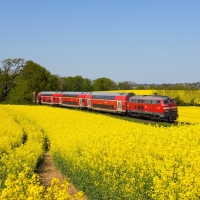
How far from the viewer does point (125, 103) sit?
4997 centimetres

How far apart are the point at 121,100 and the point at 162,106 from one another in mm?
11194

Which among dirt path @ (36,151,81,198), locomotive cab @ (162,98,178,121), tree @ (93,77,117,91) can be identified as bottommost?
dirt path @ (36,151,81,198)

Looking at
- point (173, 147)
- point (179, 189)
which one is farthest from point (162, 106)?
point (179, 189)

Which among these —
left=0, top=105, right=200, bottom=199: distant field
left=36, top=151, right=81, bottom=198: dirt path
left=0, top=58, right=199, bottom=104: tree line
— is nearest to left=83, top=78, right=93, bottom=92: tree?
left=0, top=58, right=199, bottom=104: tree line

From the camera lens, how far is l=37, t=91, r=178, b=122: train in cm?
4088

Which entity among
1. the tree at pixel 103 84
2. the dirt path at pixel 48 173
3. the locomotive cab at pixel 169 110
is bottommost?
the dirt path at pixel 48 173

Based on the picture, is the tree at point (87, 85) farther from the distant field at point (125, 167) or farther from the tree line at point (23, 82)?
the distant field at point (125, 167)

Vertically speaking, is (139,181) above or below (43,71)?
below

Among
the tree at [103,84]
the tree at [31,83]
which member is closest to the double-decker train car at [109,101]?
the tree at [31,83]

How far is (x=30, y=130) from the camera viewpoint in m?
29.4

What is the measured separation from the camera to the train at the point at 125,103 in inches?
1609

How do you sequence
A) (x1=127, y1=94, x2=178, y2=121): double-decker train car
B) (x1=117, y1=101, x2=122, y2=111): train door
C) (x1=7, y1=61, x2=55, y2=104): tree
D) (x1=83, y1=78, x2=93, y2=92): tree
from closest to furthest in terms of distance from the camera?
(x1=127, y1=94, x2=178, y2=121): double-decker train car
(x1=117, y1=101, x2=122, y2=111): train door
(x1=7, y1=61, x2=55, y2=104): tree
(x1=83, y1=78, x2=93, y2=92): tree

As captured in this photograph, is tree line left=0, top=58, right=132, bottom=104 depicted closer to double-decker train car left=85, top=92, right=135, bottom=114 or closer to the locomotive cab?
double-decker train car left=85, top=92, right=135, bottom=114

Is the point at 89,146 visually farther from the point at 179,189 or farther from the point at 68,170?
the point at 179,189
